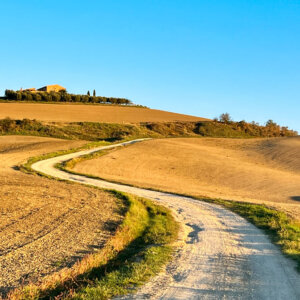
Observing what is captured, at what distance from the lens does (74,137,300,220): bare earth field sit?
30.4 meters

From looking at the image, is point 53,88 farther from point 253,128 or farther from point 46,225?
point 46,225

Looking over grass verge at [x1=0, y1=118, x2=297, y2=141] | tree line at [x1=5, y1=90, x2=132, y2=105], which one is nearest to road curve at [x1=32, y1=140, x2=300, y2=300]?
grass verge at [x1=0, y1=118, x2=297, y2=141]

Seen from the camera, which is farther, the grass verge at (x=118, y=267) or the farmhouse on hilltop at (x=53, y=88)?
the farmhouse on hilltop at (x=53, y=88)

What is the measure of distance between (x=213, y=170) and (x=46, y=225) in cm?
2914

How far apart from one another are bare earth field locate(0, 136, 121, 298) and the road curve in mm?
3146

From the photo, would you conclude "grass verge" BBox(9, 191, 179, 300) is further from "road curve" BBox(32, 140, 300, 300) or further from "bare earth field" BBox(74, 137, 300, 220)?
"bare earth field" BBox(74, 137, 300, 220)

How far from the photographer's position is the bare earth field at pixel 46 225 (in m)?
9.56

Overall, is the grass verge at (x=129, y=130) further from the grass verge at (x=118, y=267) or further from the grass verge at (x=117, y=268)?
the grass verge at (x=117, y=268)

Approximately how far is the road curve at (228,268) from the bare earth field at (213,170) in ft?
21.5

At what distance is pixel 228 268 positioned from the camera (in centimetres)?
956

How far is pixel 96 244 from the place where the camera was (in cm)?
1189

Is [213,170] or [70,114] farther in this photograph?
[70,114]

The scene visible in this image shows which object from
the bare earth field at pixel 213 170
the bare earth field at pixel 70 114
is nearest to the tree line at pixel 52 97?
the bare earth field at pixel 70 114

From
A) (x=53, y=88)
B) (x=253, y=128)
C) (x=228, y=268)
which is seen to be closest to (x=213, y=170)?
(x=228, y=268)
